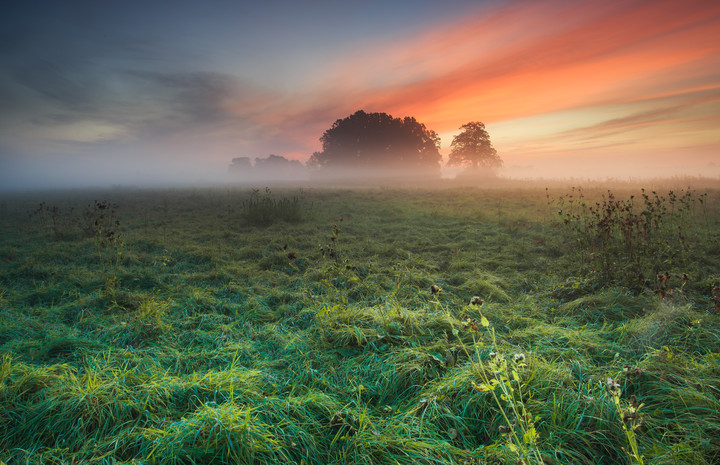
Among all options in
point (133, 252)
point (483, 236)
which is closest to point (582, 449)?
point (483, 236)

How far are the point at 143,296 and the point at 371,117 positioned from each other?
5453 centimetres

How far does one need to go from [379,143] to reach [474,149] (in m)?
16.6

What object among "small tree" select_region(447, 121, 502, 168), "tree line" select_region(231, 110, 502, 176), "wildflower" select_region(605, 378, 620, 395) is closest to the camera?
"wildflower" select_region(605, 378, 620, 395)

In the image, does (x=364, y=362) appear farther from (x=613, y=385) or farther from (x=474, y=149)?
(x=474, y=149)

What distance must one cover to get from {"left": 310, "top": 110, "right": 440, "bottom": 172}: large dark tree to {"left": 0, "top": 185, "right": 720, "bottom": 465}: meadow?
48.2 m

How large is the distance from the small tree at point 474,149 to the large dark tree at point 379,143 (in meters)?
10.4

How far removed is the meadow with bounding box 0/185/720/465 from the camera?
2193 millimetres

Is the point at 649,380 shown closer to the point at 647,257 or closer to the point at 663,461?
the point at 663,461

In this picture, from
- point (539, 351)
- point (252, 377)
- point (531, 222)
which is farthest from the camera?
point (531, 222)

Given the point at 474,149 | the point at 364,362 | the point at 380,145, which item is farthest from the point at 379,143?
the point at 364,362

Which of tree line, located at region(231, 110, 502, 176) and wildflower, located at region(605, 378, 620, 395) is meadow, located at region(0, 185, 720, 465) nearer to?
wildflower, located at region(605, 378, 620, 395)

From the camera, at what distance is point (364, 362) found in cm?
334

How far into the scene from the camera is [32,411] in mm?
2500

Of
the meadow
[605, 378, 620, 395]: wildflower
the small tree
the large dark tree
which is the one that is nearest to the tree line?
the large dark tree
